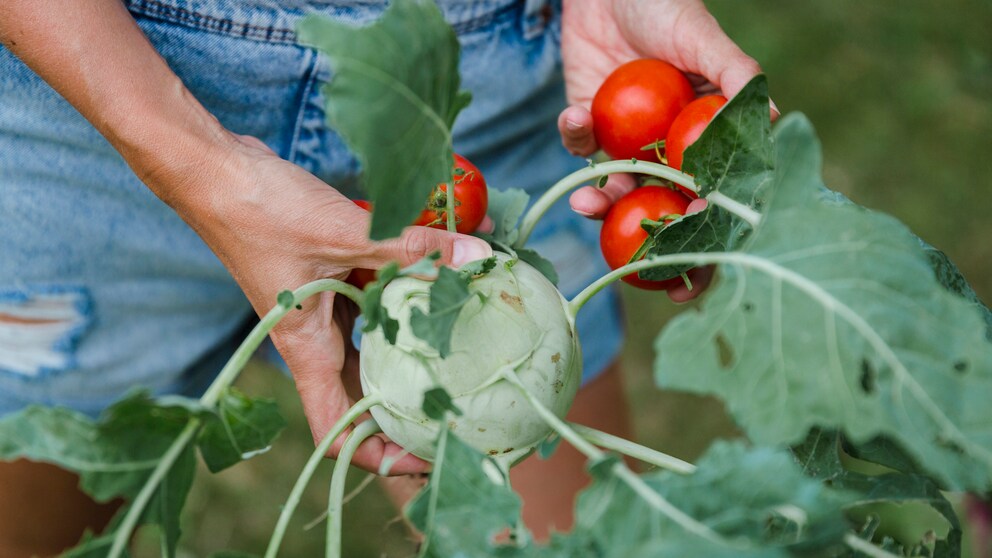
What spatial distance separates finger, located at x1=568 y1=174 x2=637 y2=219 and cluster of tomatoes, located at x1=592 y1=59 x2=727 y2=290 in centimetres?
2

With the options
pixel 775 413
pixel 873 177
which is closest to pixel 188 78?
pixel 775 413

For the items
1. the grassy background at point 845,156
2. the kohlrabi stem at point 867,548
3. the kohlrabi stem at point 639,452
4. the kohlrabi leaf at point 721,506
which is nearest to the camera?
the kohlrabi leaf at point 721,506

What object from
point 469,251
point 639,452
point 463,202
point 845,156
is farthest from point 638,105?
point 845,156

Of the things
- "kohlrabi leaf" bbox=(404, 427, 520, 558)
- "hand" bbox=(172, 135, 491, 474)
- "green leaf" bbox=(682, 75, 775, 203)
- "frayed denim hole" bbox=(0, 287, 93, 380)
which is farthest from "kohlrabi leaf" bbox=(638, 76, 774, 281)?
"frayed denim hole" bbox=(0, 287, 93, 380)

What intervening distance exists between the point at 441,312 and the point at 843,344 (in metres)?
0.32

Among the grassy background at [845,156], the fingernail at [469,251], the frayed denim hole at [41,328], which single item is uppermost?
the fingernail at [469,251]

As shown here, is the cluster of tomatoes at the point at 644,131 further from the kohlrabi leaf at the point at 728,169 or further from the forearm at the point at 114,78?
the forearm at the point at 114,78

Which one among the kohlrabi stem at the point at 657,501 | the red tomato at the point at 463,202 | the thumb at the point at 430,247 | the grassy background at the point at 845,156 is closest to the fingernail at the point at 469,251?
the thumb at the point at 430,247

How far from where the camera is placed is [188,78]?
3.77ft

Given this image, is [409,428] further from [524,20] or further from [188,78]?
[524,20]

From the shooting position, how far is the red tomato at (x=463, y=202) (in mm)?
1045

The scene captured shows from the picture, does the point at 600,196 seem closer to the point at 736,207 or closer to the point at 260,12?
the point at 736,207

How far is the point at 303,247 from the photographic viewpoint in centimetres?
94

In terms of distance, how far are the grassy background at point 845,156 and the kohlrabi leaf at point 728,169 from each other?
4.44 ft
